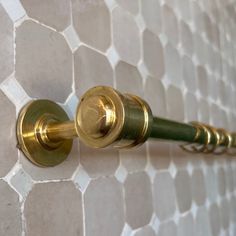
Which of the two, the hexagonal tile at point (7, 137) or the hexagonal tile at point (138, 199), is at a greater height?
the hexagonal tile at point (7, 137)

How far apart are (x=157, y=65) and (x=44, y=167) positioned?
0.25 metres

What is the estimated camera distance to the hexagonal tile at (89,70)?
32cm

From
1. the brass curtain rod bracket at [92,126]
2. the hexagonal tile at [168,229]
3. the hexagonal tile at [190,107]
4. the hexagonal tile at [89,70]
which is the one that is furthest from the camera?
the hexagonal tile at [190,107]

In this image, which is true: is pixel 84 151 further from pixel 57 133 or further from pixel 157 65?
pixel 157 65

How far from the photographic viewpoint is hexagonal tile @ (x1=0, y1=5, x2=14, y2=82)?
0.80 feet

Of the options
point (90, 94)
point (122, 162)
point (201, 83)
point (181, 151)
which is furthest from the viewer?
point (201, 83)

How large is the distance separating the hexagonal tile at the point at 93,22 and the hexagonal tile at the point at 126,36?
0.02 meters

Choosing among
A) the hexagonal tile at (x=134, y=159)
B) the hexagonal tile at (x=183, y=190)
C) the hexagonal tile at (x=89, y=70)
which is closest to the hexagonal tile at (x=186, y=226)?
the hexagonal tile at (x=183, y=190)

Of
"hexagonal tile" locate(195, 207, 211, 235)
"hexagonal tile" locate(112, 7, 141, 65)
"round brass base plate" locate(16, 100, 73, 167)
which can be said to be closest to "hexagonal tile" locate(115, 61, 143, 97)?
"hexagonal tile" locate(112, 7, 141, 65)

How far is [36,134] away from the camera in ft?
0.82

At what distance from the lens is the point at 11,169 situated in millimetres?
240

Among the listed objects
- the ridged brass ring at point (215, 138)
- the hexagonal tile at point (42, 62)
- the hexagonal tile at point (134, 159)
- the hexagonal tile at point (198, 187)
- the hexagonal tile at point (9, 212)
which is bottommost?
the hexagonal tile at point (9, 212)

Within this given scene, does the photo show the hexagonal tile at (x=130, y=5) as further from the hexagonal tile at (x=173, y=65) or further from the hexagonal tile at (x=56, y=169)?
the hexagonal tile at (x=56, y=169)

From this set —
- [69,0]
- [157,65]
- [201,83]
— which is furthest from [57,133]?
[201,83]
